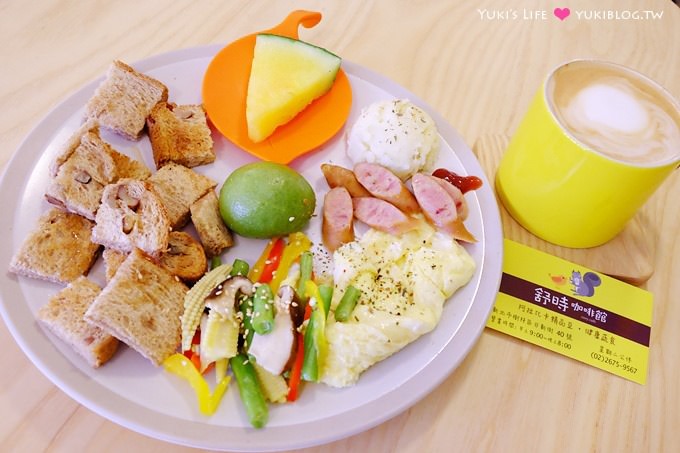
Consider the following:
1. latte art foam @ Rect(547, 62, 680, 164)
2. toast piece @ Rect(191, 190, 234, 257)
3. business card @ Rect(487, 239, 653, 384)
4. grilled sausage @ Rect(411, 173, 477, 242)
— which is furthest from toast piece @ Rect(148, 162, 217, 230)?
latte art foam @ Rect(547, 62, 680, 164)

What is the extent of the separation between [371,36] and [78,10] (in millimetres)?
1060

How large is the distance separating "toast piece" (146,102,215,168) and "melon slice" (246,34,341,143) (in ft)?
0.45

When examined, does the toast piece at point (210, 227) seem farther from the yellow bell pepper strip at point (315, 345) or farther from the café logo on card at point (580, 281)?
the café logo on card at point (580, 281)

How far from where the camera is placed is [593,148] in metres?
1.37

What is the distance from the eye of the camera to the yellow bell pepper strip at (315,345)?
1217 mm

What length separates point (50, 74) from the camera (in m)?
1.83

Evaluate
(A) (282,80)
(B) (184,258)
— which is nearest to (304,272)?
(B) (184,258)

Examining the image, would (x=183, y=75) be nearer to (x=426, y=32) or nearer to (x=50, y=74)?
(x=50, y=74)

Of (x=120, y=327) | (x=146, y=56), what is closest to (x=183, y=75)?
(x=146, y=56)

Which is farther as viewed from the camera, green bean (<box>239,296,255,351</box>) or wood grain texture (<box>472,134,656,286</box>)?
wood grain texture (<box>472,134,656,286</box>)

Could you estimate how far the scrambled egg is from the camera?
4.08ft

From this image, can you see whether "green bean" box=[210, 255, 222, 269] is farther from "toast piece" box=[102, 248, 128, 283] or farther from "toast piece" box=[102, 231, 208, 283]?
"toast piece" box=[102, 248, 128, 283]

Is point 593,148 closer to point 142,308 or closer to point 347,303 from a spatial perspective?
point 347,303

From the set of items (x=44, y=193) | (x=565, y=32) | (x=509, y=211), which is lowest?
(x=509, y=211)
